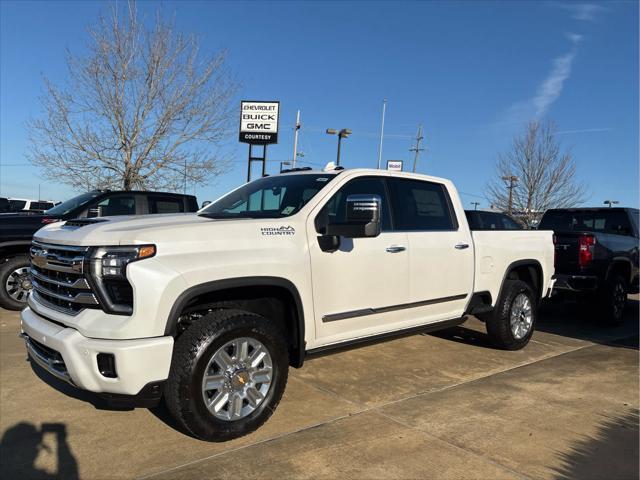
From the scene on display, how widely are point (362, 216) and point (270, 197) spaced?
3.89 ft


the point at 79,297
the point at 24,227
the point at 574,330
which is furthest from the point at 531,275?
the point at 24,227

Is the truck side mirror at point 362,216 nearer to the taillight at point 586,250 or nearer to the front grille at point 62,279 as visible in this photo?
the front grille at point 62,279

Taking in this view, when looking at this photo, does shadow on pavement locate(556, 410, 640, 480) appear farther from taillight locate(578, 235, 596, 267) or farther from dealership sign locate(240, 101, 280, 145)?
dealership sign locate(240, 101, 280, 145)

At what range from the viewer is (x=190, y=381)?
3.12 meters

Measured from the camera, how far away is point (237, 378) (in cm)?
341

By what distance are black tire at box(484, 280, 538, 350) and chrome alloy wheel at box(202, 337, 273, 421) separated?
10.6 feet

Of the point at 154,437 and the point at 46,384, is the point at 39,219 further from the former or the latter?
the point at 154,437

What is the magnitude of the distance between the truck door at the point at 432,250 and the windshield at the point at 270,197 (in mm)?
844

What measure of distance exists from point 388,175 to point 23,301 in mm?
5827

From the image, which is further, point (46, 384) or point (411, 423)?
point (46, 384)

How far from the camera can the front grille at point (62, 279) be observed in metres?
3.10

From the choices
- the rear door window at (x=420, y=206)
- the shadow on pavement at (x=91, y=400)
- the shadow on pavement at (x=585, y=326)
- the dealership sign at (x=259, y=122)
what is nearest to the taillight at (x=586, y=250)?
the shadow on pavement at (x=585, y=326)

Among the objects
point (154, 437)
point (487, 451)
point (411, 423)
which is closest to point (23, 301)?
point (154, 437)

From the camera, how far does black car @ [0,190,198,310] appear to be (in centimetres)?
716
